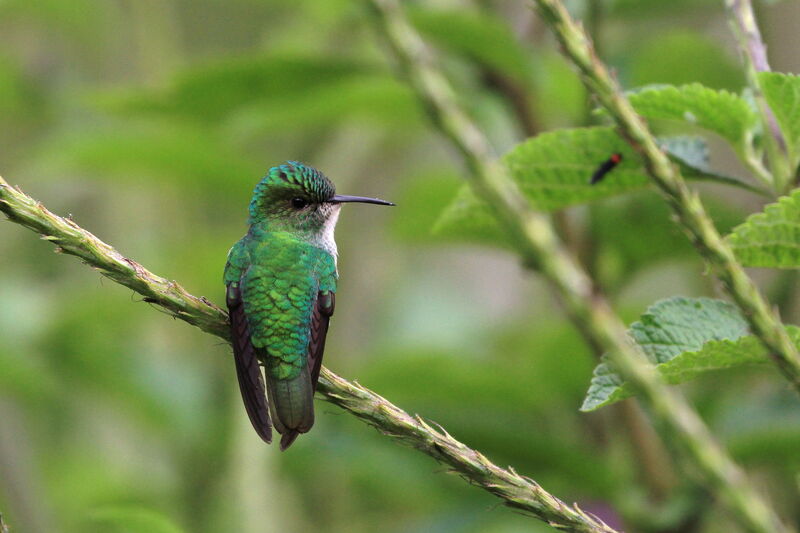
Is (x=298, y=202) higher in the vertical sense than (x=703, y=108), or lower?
higher

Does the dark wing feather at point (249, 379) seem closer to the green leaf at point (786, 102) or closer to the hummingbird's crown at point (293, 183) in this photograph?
the hummingbird's crown at point (293, 183)

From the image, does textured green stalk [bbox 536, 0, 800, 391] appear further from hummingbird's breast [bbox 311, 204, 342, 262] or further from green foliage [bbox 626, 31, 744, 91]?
green foliage [bbox 626, 31, 744, 91]

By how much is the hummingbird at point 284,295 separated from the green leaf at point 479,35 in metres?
0.51

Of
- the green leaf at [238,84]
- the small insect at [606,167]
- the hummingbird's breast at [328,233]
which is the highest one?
the green leaf at [238,84]

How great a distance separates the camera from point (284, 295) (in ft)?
7.05

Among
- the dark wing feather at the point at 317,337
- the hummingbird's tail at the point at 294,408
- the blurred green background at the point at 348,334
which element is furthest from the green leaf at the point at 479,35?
the hummingbird's tail at the point at 294,408

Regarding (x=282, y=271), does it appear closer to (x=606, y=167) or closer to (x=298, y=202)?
(x=298, y=202)

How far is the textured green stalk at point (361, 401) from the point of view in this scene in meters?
1.03

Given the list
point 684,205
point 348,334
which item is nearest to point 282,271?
point 684,205

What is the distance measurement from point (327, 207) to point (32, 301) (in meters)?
1.64

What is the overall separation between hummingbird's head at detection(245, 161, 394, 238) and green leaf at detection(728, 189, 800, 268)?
59.7 inches

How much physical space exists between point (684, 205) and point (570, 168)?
0.73 metres

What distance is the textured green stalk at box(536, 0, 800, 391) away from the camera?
837 mm

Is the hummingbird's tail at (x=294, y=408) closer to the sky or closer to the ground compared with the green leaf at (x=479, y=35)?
closer to the ground
